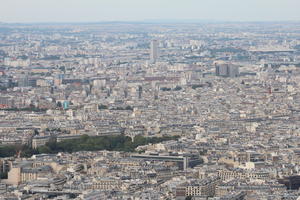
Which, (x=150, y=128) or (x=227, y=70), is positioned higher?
(x=150, y=128)

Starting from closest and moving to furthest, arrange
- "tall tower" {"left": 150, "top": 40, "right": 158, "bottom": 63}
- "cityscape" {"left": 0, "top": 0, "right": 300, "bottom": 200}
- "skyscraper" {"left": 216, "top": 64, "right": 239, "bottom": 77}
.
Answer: "cityscape" {"left": 0, "top": 0, "right": 300, "bottom": 200} < "skyscraper" {"left": 216, "top": 64, "right": 239, "bottom": 77} < "tall tower" {"left": 150, "top": 40, "right": 158, "bottom": 63}

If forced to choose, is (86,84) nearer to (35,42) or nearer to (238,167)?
(238,167)

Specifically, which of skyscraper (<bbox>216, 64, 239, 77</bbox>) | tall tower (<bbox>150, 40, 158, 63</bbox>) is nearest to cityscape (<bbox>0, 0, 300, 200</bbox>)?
skyscraper (<bbox>216, 64, 239, 77</bbox>)

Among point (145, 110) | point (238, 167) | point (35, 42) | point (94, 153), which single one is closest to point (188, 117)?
point (145, 110)

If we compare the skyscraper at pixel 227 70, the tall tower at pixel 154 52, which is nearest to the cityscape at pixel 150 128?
the skyscraper at pixel 227 70

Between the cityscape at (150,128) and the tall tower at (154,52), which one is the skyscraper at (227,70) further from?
the tall tower at (154,52)

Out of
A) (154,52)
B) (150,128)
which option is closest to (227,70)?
(154,52)

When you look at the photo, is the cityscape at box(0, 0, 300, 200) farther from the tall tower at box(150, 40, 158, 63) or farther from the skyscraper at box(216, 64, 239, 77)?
the tall tower at box(150, 40, 158, 63)

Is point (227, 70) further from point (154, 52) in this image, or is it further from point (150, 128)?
point (150, 128)

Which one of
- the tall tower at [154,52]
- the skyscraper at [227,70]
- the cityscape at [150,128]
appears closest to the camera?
the cityscape at [150,128]
